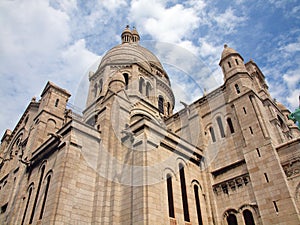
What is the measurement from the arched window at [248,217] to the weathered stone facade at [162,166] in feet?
→ 0.20

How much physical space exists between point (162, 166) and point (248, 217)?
20.7ft

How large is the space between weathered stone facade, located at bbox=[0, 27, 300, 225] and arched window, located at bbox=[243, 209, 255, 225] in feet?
0.20

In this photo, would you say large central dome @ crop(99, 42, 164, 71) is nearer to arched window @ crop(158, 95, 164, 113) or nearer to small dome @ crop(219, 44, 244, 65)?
arched window @ crop(158, 95, 164, 113)

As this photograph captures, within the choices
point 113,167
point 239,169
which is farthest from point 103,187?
point 239,169

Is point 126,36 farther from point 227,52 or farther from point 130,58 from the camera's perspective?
point 227,52

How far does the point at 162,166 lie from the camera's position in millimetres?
15094

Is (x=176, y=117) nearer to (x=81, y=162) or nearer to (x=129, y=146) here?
(x=129, y=146)

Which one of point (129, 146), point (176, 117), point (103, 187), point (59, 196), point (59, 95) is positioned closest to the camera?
point (59, 196)

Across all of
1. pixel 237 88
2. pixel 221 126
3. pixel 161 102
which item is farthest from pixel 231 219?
pixel 161 102

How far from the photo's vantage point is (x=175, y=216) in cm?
1389

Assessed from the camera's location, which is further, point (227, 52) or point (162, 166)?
point (227, 52)

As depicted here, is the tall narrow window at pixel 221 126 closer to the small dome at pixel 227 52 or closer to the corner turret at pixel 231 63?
the corner turret at pixel 231 63

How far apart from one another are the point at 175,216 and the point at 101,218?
415cm

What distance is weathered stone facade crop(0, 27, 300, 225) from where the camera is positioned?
13.5m
